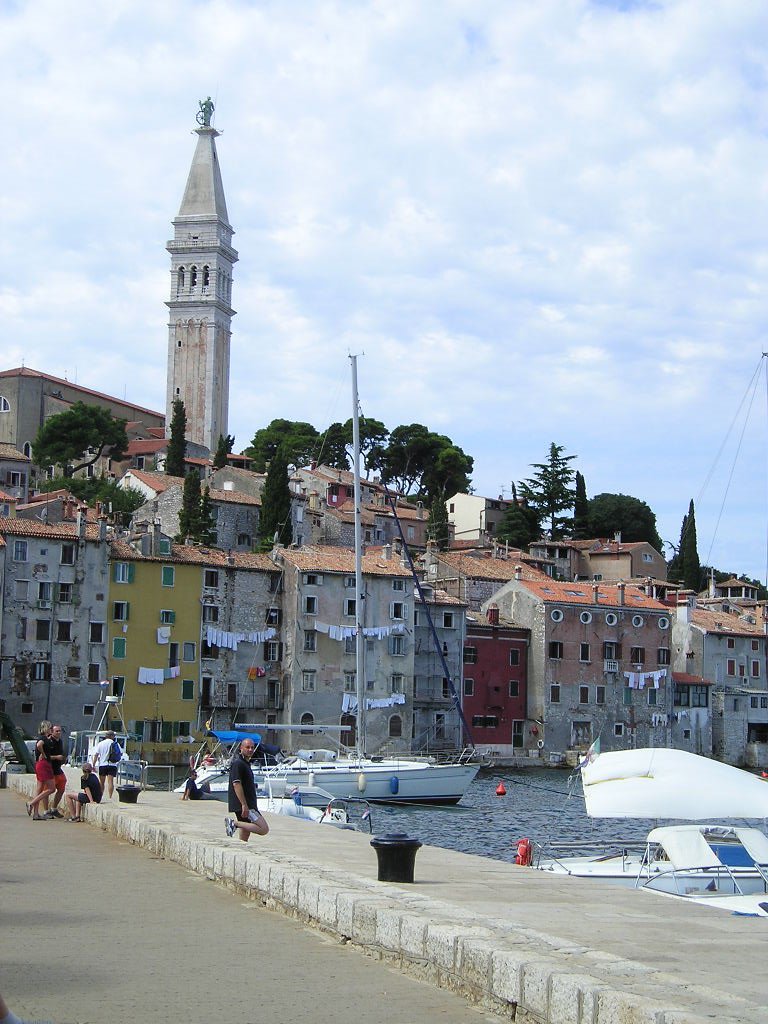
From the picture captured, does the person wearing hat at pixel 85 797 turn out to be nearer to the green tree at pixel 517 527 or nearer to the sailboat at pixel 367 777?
the sailboat at pixel 367 777

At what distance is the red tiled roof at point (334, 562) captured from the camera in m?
62.8

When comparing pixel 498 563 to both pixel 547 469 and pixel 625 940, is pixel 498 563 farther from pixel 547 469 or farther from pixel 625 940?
pixel 625 940

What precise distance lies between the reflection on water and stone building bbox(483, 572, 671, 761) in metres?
13.6

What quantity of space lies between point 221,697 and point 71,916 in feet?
167

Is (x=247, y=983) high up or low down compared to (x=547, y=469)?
down

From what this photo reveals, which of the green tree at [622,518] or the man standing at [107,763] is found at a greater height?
the green tree at [622,518]

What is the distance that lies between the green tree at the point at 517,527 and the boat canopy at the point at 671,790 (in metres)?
69.9

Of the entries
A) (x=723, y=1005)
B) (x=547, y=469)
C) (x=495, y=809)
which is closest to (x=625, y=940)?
(x=723, y=1005)

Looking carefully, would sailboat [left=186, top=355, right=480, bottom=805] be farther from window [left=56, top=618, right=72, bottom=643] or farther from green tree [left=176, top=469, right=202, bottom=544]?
green tree [left=176, top=469, right=202, bottom=544]

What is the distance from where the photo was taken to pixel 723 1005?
6359mm

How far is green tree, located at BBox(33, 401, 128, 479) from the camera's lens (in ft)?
322

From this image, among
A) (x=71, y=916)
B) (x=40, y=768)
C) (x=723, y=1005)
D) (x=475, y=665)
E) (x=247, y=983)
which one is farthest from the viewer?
(x=475, y=665)

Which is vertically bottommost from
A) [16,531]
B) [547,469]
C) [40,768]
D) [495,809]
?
[495,809]

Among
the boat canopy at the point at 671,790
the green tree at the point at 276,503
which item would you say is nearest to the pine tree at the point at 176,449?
the green tree at the point at 276,503
